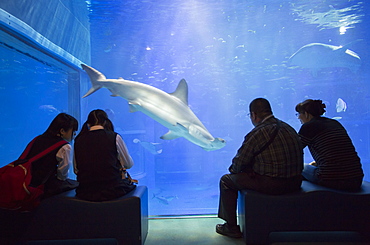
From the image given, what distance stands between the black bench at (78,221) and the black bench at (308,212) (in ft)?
3.97

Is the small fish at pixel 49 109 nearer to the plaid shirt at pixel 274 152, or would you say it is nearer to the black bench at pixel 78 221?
the black bench at pixel 78 221

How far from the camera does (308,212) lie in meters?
2.38

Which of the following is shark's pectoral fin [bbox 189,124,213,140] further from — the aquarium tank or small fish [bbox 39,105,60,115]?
small fish [bbox 39,105,60,115]

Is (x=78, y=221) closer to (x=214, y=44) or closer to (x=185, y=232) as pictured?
(x=185, y=232)

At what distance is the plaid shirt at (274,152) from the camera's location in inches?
96.1

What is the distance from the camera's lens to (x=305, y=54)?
1256cm

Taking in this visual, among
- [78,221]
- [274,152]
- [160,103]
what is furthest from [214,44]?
[78,221]

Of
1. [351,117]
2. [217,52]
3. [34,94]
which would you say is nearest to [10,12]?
[34,94]

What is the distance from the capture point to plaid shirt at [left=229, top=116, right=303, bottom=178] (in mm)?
2441

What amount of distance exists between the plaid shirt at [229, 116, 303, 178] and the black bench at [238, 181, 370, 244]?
0.85ft

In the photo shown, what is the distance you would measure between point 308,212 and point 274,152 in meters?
0.70

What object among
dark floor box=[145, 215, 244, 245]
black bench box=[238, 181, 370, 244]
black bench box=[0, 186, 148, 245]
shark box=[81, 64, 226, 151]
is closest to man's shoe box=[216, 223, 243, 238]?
dark floor box=[145, 215, 244, 245]

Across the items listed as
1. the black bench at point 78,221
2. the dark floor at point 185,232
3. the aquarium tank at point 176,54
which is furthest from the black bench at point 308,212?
the aquarium tank at point 176,54

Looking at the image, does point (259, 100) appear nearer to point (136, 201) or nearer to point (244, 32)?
point (136, 201)
